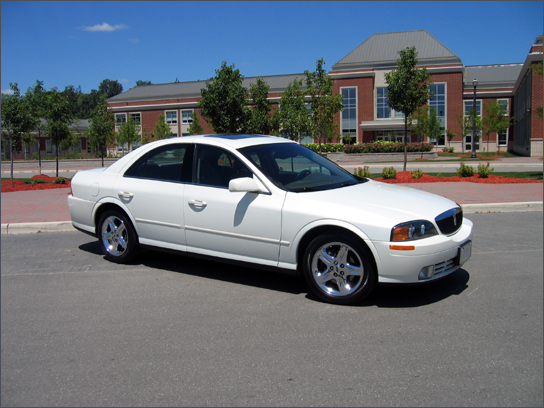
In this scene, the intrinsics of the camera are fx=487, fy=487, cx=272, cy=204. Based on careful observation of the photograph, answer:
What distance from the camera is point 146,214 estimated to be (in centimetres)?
586

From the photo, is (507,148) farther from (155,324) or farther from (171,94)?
(155,324)

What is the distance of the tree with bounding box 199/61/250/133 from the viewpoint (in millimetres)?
20016

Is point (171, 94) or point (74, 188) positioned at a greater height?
point (171, 94)

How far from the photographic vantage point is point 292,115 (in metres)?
24.5

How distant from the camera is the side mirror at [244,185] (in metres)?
4.92

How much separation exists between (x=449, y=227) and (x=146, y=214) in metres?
3.43

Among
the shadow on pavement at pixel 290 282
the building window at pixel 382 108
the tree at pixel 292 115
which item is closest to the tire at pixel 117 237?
the shadow on pavement at pixel 290 282

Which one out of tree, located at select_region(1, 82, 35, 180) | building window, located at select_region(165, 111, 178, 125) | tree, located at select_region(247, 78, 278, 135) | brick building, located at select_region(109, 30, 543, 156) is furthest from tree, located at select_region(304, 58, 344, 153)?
building window, located at select_region(165, 111, 178, 125)

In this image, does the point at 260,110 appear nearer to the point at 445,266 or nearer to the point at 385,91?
the point at 445,266

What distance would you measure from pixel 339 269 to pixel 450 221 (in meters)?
1.23

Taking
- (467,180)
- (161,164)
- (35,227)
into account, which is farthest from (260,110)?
(161,164)

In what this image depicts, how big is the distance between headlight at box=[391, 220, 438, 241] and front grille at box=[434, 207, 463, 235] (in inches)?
5.6

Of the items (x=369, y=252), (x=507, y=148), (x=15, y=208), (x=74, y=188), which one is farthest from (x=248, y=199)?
(x=507, y=148)

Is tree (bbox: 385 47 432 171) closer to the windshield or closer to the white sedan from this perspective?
the windshield
